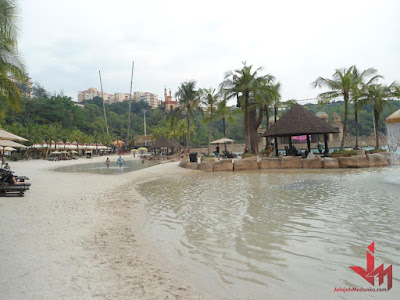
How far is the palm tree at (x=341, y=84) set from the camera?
2033 cm

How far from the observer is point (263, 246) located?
401 centimetres

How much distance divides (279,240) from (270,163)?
13.8 metres

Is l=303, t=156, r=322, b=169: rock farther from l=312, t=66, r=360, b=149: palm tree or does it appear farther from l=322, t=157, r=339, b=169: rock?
l=312, t=66, r=360, b=149: palm tree

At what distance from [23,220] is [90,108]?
85389 millimetres

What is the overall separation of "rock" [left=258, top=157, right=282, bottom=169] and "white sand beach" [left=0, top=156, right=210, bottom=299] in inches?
486

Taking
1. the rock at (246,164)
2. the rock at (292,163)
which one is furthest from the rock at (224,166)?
the rock at (292,163)

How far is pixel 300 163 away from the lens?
16.8 meters

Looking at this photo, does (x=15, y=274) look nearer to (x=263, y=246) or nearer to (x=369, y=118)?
(x=263, y=246)

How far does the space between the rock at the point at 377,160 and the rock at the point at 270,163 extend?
5.04 meters

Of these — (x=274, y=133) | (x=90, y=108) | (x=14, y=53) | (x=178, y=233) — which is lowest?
(x=178, y=233)

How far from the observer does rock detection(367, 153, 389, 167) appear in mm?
15508

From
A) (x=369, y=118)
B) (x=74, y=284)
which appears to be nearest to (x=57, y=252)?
(x=74, y=284)

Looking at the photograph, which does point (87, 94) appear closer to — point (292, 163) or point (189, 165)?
point (189, 165)

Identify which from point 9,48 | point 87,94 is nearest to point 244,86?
point 9,48
